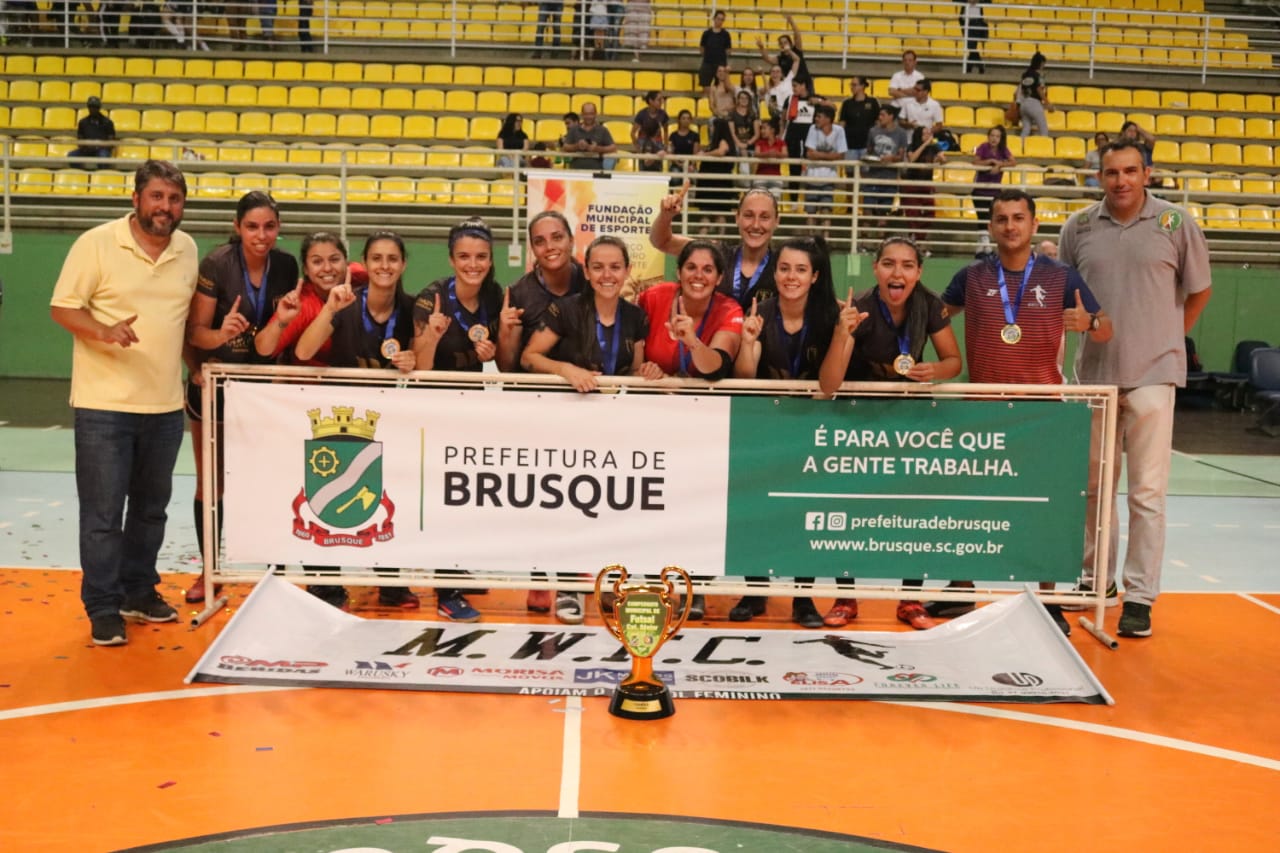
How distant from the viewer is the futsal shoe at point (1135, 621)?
6.44 metres

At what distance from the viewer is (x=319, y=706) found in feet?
16.9

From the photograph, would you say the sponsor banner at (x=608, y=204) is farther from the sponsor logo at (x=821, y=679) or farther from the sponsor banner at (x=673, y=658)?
the sponsor logo at (x=821, y=679)

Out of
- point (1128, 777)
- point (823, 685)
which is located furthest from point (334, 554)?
point (1128, 777)

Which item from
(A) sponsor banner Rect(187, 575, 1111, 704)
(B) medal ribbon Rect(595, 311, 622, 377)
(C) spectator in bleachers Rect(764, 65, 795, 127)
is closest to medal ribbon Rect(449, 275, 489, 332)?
(B) medal ribbon Rect(595, 311, 622, 377)

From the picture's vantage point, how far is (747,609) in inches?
259

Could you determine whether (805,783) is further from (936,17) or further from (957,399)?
(936,17)

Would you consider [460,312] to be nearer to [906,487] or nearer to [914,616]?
[906,487]

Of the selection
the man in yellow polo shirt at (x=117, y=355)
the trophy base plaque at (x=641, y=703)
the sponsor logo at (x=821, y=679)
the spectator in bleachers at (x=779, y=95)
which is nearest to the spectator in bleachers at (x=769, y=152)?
the spectator in bleachers at (x=779, y=95)

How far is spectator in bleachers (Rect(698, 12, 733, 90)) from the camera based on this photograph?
17797 mm

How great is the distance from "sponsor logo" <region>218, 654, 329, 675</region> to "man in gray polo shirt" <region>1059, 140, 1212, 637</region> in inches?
150

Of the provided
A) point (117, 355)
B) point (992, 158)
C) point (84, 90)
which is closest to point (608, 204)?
point (117, 355)

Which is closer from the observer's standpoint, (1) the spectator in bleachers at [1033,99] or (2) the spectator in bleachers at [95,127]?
(2) the spectator in bleachers at [95,127]

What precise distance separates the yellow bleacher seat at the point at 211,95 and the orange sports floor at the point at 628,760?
14400 millimetres

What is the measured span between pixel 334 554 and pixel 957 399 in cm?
316
